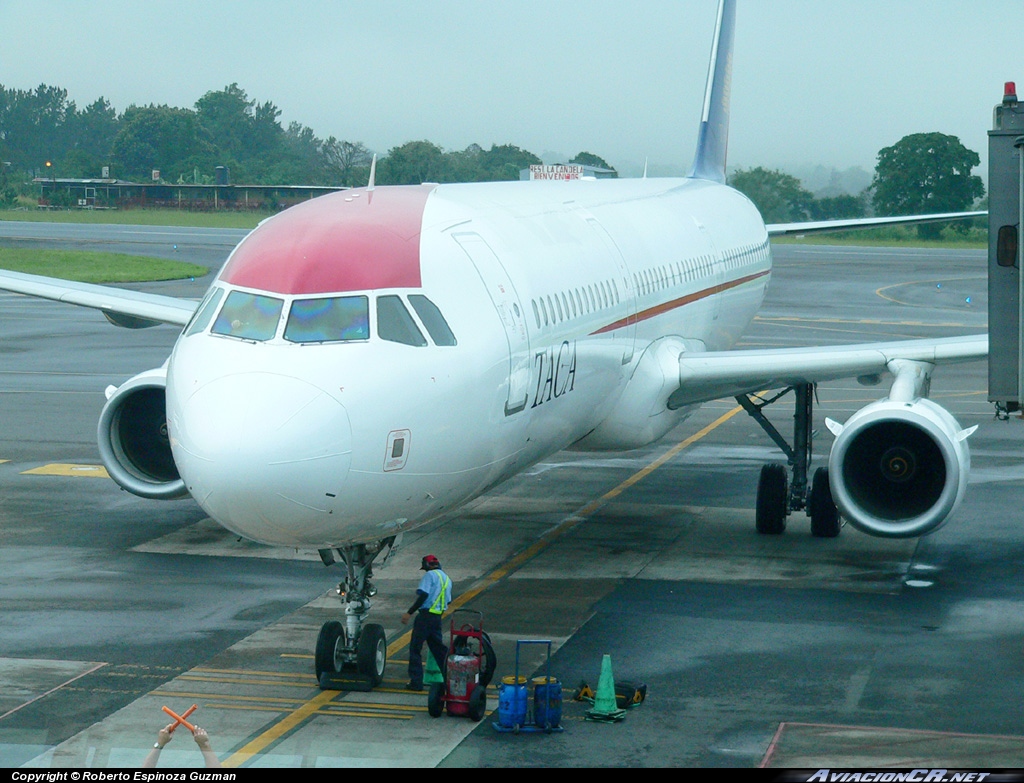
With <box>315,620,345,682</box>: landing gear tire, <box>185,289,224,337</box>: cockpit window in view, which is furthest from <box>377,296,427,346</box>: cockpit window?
<box>315,620,345,682</box>: landing gear tire

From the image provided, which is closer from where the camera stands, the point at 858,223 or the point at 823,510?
the point at 823,510

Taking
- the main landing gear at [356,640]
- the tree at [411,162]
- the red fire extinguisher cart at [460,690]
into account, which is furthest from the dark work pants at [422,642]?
the tree at [411,162]

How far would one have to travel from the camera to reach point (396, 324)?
12.8 meters

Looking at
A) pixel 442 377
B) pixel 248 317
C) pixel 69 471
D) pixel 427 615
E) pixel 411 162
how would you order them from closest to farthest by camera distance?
1. pixel 248 317
2. pixel 442 377
3. pixel 427 615
4. pixel 69 471
5. pixel 411 162

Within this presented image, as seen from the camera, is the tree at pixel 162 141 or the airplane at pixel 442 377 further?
the tree at pixel 162 141

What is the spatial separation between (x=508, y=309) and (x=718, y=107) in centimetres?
1985

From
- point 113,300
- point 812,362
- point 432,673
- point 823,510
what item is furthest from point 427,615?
point 113,300

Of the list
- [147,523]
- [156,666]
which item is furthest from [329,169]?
[156,666]

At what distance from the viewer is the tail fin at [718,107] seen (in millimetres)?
31938

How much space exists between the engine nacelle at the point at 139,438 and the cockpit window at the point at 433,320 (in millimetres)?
7040

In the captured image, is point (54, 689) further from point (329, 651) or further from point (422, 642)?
point (422, 642)

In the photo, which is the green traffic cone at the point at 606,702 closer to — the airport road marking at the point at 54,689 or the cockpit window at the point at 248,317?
the cockpit window at the point at 248,317

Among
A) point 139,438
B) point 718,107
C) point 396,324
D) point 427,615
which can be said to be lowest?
point 427,615

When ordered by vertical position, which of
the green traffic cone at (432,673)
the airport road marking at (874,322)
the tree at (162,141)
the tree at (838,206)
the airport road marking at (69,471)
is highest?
the tree at (162,141)
